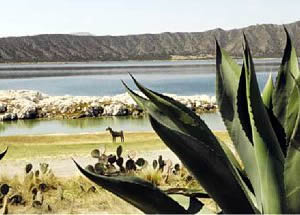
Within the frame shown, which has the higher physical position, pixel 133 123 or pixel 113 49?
pixel 113 49

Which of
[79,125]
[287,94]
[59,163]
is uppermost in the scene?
[79,125]

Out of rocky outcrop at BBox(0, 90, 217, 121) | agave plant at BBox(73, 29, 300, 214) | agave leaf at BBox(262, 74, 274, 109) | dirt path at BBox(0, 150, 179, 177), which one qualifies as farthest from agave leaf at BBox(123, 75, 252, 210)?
rocky outcrop at BBox(0, 90, 217, 121)

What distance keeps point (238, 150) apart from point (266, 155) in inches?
8.1

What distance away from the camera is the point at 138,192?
7.75 ft

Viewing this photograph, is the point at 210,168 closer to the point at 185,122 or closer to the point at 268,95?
the point at 185,122

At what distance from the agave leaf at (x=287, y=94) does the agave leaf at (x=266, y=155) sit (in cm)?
36

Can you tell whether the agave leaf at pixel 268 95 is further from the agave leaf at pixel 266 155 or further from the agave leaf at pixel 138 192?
the agave leaf at pixel 138 192

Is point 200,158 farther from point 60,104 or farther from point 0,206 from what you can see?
point 60,104

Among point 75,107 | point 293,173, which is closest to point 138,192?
point 293,173

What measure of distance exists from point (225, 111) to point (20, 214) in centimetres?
421

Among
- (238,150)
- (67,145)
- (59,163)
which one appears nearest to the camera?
(238,150)

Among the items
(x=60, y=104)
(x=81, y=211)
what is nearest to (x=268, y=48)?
(x=60, y=104)

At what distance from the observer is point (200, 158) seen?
88.1 inches

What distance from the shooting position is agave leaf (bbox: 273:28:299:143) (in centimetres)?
264
